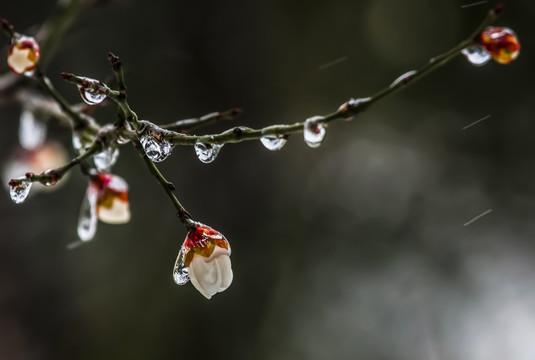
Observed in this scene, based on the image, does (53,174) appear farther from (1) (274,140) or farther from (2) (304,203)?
(2) (304,203)

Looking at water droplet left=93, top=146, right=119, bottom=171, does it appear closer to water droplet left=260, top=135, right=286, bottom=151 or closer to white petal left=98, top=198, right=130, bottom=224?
white petal left=98, top=198, right=130, bottom=224

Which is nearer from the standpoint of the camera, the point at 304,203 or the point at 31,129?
the point at 31,129

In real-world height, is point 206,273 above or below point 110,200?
below

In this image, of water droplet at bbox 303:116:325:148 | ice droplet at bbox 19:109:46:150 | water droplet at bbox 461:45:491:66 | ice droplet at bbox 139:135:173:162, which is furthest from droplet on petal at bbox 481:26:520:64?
ice droplet at bbox 19:109:46:150

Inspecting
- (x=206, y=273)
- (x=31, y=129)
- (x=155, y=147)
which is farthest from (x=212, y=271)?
(x=31, y=129)

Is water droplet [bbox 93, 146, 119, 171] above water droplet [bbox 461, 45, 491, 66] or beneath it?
above

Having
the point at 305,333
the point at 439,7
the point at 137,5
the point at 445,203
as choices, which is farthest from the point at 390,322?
the point at 137,5

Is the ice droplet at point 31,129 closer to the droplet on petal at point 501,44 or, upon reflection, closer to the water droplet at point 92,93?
the water droplet at point 92,93
